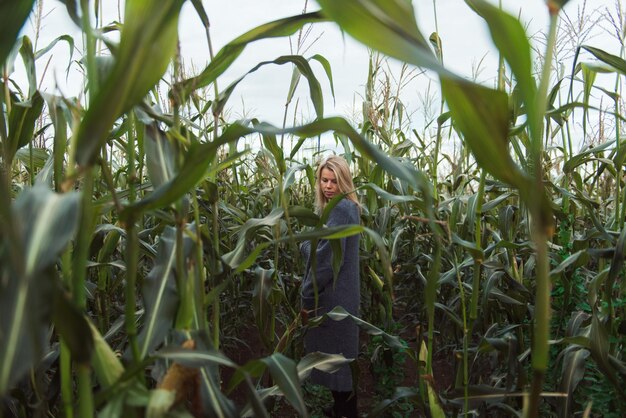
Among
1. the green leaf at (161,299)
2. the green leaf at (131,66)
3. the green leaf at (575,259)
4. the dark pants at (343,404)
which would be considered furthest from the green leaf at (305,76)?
the dark pants at (343,404)

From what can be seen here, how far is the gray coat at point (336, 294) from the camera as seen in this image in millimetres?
2615

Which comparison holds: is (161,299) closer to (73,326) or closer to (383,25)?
(73,326)

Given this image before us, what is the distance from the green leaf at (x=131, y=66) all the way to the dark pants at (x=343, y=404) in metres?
2.23

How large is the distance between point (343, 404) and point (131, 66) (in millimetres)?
2300

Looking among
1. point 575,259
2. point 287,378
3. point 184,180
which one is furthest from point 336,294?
point 184,180

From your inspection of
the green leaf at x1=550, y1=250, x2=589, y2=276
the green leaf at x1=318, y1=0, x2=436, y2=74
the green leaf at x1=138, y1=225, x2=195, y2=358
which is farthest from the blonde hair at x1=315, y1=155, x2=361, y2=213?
the green leaf at x1=318, y1=0, x2=436, y2=74

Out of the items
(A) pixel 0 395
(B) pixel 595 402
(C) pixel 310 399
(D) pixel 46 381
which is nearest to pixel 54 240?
(A) pixel 0 395

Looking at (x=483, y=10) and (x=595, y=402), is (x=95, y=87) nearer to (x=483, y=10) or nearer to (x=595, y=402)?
(x=483, y=10)

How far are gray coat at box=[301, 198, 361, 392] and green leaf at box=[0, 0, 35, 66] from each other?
6.52ft

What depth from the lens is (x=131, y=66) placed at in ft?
2.08

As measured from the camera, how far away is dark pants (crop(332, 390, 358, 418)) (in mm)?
2650

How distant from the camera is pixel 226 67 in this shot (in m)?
1.06

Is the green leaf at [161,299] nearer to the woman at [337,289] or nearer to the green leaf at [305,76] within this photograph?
the green leaf at [305,76]

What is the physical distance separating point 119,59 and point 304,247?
2.25m
